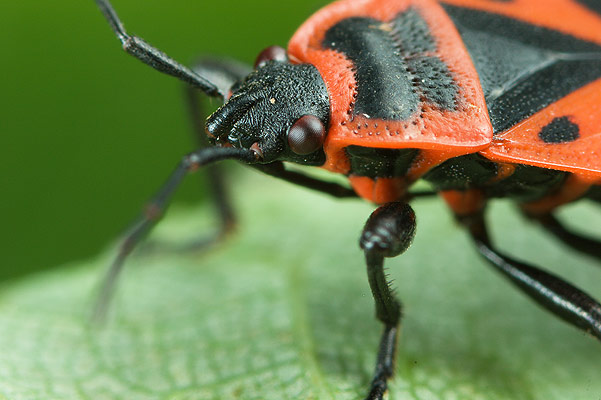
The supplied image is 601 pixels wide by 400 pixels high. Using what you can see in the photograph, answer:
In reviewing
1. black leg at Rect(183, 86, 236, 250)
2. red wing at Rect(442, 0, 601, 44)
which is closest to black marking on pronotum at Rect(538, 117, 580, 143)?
red wing at Rect(442, 0, 601, 44)

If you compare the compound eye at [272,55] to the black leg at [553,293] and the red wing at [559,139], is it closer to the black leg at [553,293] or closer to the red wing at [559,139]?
the red wing at [559,139]

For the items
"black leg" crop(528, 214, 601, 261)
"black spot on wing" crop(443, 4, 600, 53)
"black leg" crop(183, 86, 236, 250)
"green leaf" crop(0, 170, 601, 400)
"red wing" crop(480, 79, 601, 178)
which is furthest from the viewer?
"black leg" crop(183, 86, 236, 250)

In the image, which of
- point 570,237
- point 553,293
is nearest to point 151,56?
point 553,293

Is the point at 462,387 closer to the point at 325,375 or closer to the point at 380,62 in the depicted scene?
the point at 325,375

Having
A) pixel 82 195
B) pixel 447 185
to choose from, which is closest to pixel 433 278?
pixel 447 185

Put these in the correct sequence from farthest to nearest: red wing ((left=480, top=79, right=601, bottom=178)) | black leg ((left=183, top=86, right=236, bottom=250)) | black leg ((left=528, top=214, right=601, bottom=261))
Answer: black leg ((left=183, top=86, right=236, bottom=250)) < black leg ((left=528, top=214, right=601, bottom=261)) < red wing ((left=480, top=79, right=601, bottom=178))

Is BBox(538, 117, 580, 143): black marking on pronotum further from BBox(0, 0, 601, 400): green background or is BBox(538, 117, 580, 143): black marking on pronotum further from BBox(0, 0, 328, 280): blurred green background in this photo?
BBox(0, 0, 328, 280): blurred green background

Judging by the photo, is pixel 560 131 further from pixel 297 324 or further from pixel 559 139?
pixel 297 324
